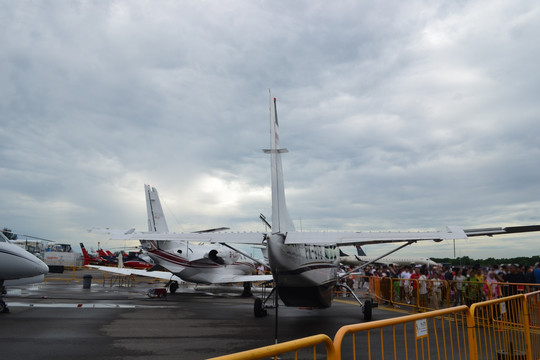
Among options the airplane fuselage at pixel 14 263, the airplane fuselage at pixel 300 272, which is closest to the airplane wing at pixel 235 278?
the airplane fuselage at pixel 300 272

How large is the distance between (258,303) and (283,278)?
9.47 feet

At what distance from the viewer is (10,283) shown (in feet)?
50.4

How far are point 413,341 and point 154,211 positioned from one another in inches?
732

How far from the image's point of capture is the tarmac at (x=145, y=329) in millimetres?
8188

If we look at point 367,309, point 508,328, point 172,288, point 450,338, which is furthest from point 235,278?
point 450,338

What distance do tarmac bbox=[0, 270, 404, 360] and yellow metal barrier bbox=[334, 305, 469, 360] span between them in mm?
A: 1830

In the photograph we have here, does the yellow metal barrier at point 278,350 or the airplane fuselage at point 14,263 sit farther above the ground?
the airplane fuselage at point 14,263

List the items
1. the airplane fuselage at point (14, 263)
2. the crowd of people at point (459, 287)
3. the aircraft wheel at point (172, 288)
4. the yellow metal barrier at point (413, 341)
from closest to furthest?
the yellow metal barrier at point (413, 341)
the crowd of people at point (459, 287)
the airplane fuselage at point (14, 263)
the aircraft wheel at point (172, 288)

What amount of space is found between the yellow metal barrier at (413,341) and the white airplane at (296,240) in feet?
6.92

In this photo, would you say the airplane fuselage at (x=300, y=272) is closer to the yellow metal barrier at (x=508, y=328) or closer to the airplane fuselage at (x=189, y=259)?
the yellow metal barrier at (x=508, y=328)

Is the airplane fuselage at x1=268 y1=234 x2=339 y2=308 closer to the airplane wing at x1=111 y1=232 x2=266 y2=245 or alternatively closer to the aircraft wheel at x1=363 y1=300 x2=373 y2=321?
the airplane wing at x1=111 y1=232 x2=266 y2=245

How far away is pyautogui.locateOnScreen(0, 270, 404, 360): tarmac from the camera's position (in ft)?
26.9

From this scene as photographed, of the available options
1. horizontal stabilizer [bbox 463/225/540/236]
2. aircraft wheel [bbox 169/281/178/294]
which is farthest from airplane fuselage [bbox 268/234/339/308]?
aircraft wheel [bbox 169/281/178/294]

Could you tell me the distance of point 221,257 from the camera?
898 inches
